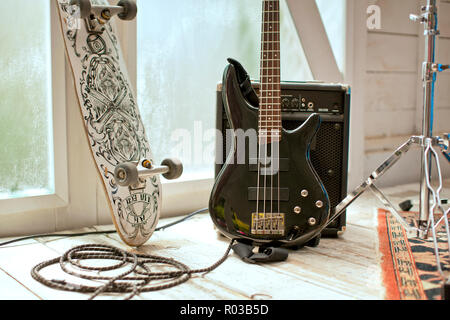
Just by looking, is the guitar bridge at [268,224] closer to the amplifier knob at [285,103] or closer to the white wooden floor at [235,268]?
the white wooden floor at [235,268]

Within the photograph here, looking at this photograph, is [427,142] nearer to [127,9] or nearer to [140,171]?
[140,171]

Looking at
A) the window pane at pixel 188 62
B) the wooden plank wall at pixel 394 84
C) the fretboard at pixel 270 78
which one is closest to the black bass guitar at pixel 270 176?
the fretboard at pixel 270 78

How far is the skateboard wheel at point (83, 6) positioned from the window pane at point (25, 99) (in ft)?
1.04

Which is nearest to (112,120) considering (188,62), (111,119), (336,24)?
(111,119)

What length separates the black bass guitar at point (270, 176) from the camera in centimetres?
161

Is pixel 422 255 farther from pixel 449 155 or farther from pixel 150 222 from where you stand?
pixel 150 222

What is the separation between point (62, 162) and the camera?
187 centimetres

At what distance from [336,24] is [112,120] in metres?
1.46

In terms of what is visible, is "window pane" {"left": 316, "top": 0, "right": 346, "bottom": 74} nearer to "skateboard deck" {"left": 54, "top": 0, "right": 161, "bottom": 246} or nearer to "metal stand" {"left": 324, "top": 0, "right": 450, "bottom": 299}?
"metal stand" {"left": 324, "top": 0, "right": 450, "bottom": 299}

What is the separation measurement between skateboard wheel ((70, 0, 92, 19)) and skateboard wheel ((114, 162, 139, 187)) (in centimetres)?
46

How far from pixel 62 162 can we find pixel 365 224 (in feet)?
3.87

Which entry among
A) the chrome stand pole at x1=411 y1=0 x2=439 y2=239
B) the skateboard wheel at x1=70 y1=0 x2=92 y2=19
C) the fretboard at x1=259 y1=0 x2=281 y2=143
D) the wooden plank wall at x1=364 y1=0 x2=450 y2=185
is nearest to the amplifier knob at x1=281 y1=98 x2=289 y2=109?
the fretboard at x1=259 y1=0 x2=281 y2=143

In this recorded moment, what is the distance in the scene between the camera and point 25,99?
1.80 m
